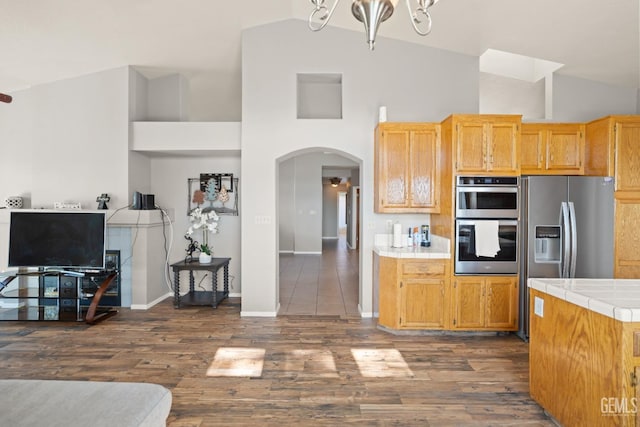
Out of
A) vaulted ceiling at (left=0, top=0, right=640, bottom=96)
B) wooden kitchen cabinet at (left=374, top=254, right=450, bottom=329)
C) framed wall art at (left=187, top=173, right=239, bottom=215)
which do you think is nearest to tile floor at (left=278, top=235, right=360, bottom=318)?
wooden kitchen cabinet at (left=374, top=254, right=450, bottom=329)

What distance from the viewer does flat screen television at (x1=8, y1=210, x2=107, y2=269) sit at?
433cm

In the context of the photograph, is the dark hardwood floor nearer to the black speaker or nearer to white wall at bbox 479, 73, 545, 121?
the black speaker

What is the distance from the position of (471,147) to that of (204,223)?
363 centimetres

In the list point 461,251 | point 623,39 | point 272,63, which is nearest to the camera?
point 623,39

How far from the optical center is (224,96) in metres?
6.38

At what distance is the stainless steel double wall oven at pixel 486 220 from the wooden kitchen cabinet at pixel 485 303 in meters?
0.11

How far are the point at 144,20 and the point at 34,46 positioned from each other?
136cm

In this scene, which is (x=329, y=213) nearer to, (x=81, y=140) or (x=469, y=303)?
(x=81, y=140)

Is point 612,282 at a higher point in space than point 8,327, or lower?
higher

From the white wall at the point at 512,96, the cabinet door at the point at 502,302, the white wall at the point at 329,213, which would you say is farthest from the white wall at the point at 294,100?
the white wall at the point at 329,213

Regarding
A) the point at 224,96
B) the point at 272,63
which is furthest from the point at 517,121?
the point at 224,96

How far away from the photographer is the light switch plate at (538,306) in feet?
7.81

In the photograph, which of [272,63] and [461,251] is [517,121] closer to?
[461,251]

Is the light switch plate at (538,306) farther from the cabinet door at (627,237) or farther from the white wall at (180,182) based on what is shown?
the white wall at (180,182)
